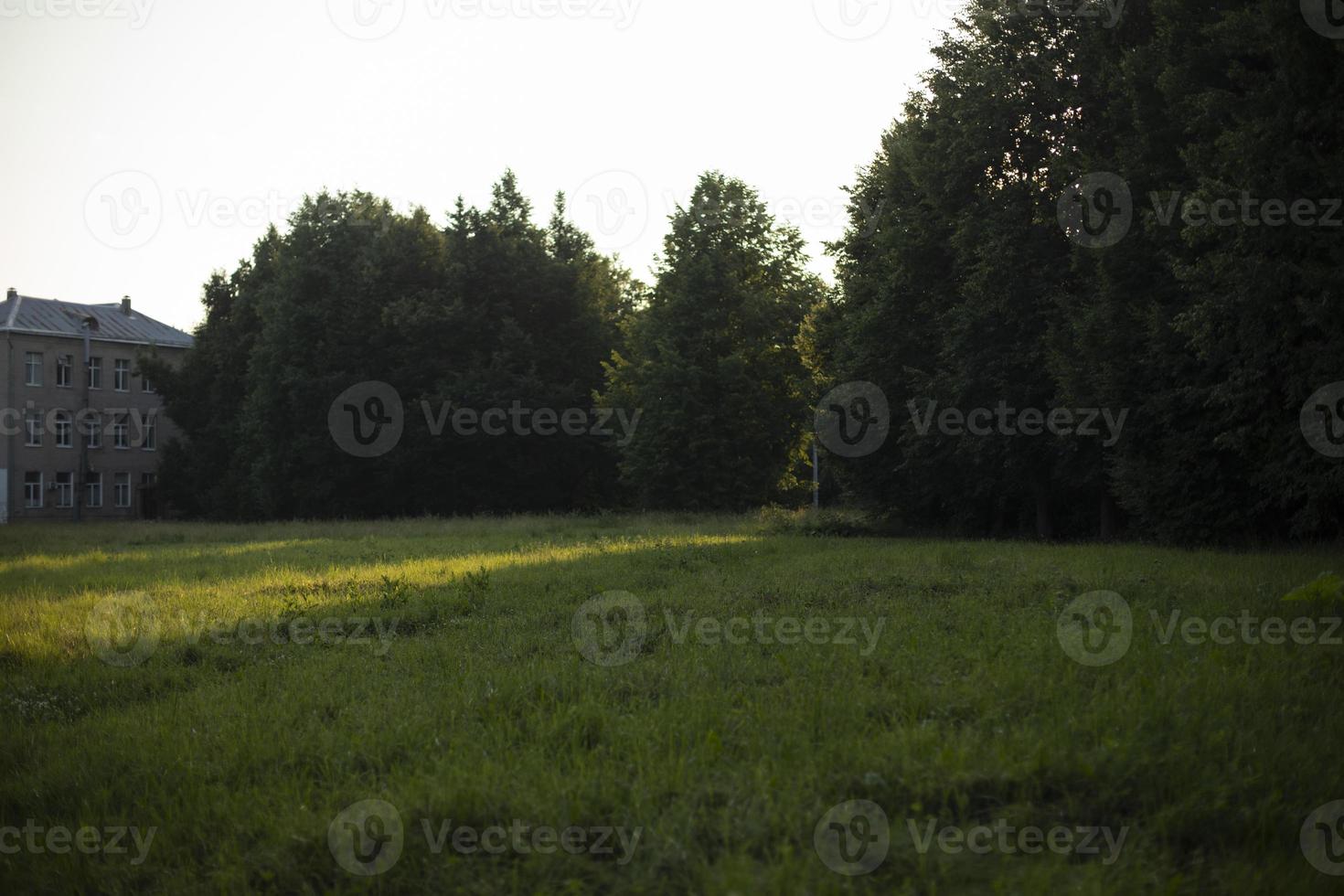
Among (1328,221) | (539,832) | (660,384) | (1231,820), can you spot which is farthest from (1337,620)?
(660,384)

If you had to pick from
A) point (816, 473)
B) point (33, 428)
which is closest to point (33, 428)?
point (33, 428)

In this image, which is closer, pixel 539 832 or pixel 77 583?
pixel 539 832

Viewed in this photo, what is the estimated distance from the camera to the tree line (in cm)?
1873

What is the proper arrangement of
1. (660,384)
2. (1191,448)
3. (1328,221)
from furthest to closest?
(660,384)
(1191,448)
(1328,221)

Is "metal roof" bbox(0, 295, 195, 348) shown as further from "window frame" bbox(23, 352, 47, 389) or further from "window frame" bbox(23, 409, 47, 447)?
"window frame" bbox(23, 409, 47, 447)

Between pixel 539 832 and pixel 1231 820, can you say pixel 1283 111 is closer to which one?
pixel 1231 820

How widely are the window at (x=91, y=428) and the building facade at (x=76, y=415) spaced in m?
0.07

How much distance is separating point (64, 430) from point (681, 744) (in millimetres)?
77849

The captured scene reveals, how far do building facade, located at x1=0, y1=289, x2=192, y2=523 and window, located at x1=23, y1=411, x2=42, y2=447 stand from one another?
0.06 meters

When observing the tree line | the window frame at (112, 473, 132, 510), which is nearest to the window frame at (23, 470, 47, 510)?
the window frame at (112, 473, 132, 510)

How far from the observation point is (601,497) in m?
58.2

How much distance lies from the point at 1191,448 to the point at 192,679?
63.4ft

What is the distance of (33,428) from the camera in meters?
69.6

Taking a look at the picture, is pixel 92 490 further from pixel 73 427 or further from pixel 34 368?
pixel 34 368
